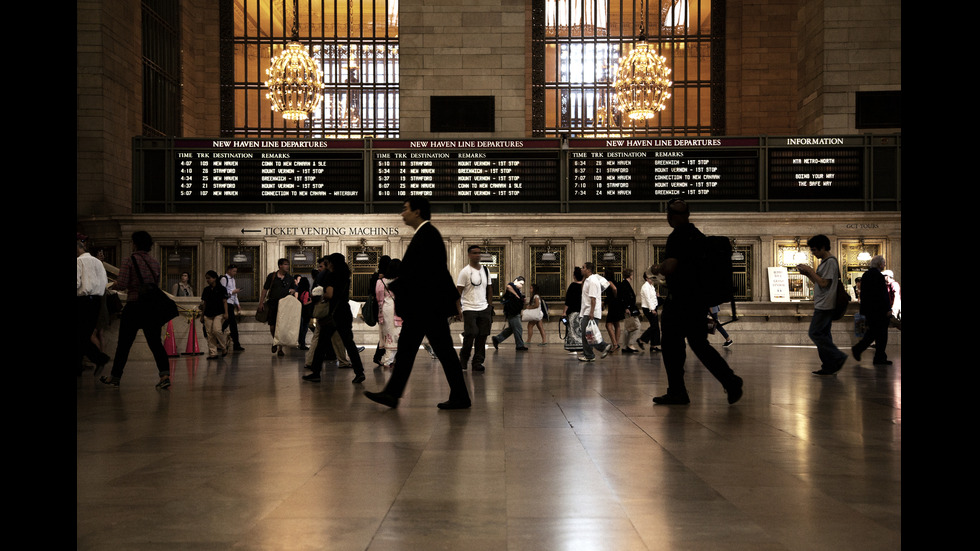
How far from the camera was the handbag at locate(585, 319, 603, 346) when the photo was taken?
1219 centimetres

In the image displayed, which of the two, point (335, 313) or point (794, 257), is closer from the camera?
point (335, 313)

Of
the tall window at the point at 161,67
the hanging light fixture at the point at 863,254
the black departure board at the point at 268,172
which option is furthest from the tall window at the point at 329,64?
the hanging light fixture at the point at 863,254

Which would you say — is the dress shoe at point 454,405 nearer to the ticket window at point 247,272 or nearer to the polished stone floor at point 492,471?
the polished stone floor at point 492,471

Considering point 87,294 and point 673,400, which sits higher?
point 87,294

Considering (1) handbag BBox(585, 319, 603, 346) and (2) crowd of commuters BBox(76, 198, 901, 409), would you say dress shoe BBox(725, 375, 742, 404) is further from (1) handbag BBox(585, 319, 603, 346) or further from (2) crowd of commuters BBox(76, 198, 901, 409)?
(1) handbag BBox(585, 319, 603, 346)

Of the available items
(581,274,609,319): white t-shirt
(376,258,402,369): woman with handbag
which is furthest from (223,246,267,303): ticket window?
(581,274,609,319): white t-shirt

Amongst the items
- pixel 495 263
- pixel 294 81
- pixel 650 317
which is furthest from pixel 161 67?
pixel 650 317

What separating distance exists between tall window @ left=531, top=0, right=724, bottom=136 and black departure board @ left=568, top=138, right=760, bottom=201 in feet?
34.7

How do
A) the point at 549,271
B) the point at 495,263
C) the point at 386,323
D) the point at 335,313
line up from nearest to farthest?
the point at 335,313, the point at 386,323, the point at 495,263, the point at 549,271

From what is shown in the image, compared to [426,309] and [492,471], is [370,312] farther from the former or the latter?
[492,471]

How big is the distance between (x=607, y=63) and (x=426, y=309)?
81.3 feet

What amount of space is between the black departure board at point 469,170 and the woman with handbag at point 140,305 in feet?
35.8

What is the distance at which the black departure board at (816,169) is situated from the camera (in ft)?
62.2

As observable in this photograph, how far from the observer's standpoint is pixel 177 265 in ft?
62.4
